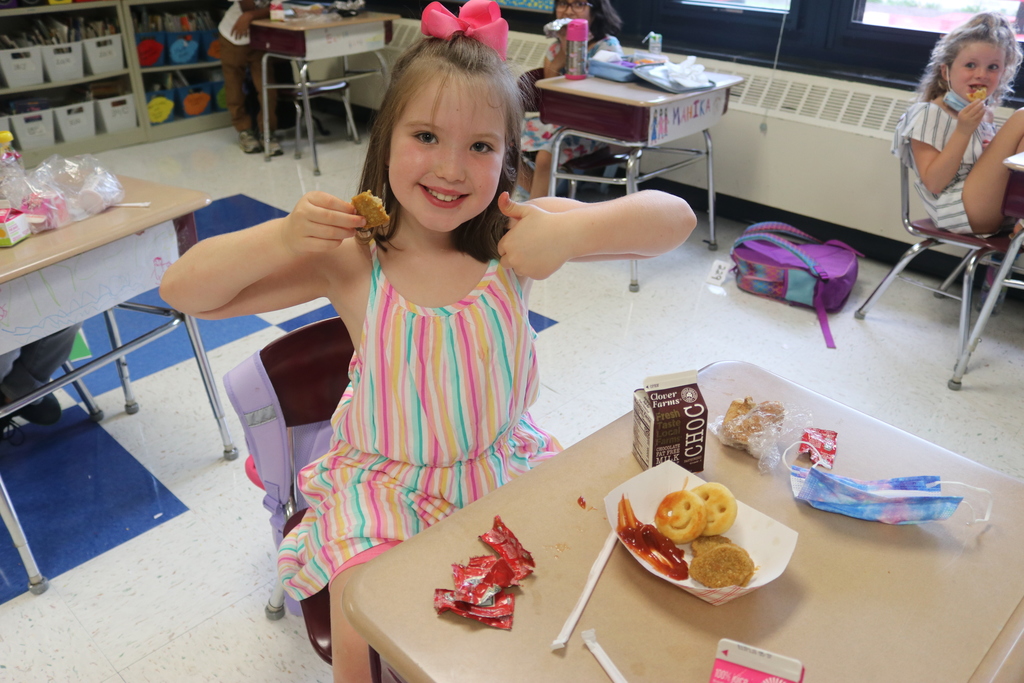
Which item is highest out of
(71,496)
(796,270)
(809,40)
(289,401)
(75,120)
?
(809,40)

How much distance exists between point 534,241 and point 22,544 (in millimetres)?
1367

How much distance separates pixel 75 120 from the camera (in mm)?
4668

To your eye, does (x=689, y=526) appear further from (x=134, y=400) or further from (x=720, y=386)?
(x=134, y=400)

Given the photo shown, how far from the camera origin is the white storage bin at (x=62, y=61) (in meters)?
4.49

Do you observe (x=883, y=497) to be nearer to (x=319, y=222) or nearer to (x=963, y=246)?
(x=319, y=222)

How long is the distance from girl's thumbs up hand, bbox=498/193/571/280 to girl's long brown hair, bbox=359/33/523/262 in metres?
0.10

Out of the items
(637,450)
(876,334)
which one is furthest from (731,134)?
(637,450)

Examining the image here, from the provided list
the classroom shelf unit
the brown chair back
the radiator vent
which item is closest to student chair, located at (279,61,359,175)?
the classroom shelf unit

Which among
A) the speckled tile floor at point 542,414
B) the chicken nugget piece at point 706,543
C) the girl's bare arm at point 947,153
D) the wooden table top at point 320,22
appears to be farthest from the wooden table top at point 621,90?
the chicken nugget piece at point 706,543

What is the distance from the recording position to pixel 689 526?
81 cm

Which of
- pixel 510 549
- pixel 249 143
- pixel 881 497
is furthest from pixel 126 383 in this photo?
pixel 249 143

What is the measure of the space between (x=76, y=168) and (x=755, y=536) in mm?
1636

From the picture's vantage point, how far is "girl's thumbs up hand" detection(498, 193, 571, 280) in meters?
1.01

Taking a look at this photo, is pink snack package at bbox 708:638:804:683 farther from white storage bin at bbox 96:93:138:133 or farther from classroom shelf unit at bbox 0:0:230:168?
white storage bin at bbox 96:93:138:133
